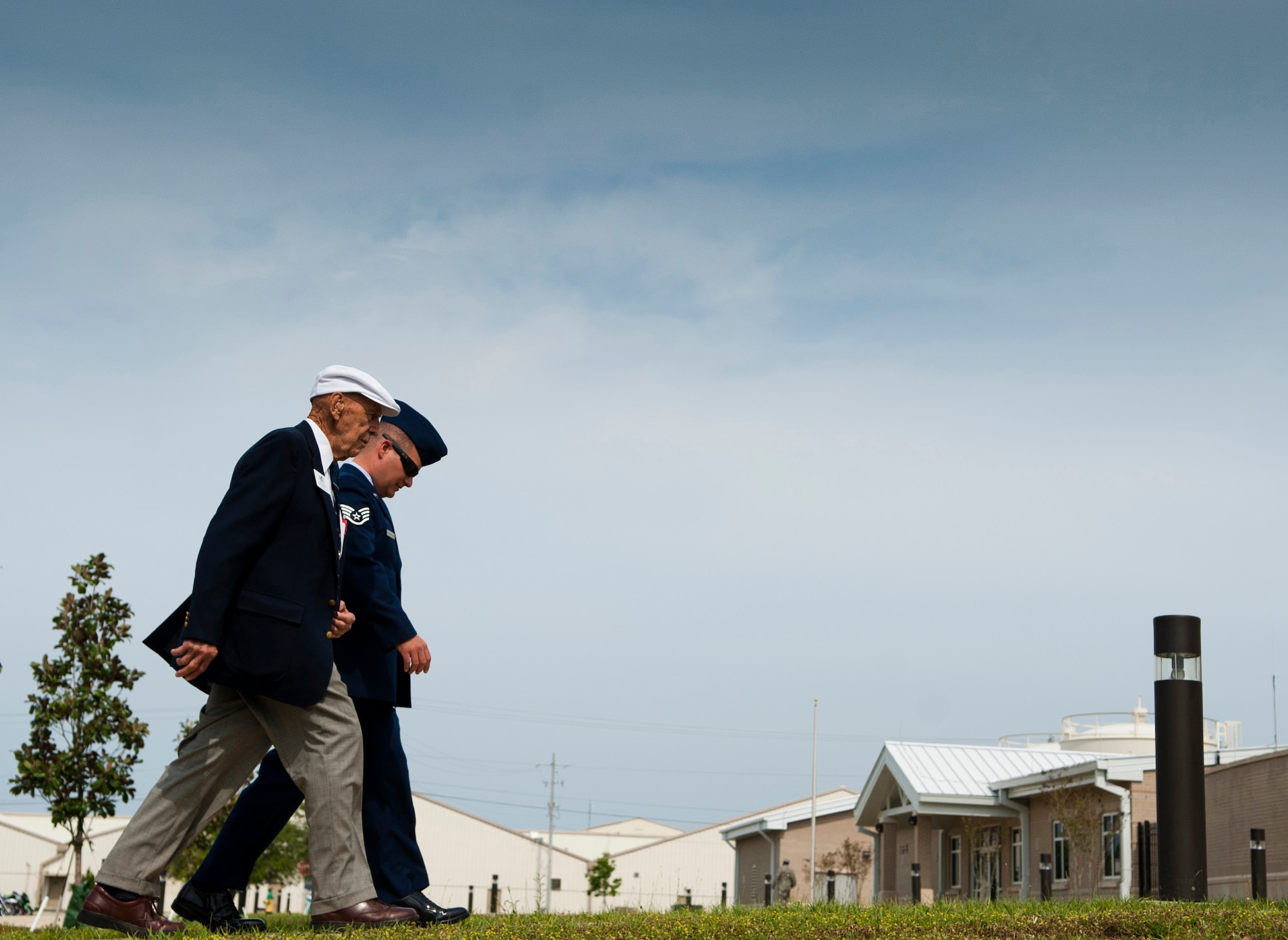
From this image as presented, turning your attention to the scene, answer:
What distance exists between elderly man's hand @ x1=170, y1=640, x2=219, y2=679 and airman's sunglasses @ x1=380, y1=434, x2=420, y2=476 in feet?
4.80

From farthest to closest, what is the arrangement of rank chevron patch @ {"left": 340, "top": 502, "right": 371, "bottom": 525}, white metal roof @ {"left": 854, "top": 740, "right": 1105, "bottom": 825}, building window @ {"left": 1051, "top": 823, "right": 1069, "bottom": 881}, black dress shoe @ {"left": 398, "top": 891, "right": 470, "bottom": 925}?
white metal roof @ {"left": 854, "top": 740, "right": 1105, "bottom": 825}, building window @ {"left": 1051, "top": 823, "right": 1069, "bottom": 881}, rank chevron patch @ {"left": 340, "top": 502, "right": 371, "bottom": 525}, black dress shoe @ {"left": 398, "top": 891, "right": 470, "bottom": 925}

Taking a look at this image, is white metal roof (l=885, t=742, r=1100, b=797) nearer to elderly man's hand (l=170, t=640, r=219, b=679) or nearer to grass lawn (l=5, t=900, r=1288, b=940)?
grass lawn (l=5, t=900, r=1288, b=940)

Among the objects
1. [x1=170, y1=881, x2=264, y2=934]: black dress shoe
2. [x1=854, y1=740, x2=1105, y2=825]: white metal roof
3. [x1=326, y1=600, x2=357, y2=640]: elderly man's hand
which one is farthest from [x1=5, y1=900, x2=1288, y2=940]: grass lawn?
[x1=854, y1=740, x2=1105, y2=825]: white metal roof

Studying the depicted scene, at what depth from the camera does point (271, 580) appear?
4.49 metres

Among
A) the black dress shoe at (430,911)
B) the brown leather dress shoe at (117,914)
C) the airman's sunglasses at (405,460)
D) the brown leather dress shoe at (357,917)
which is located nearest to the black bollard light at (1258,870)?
A: the black dress shoe at (430,911)

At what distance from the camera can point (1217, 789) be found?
22688 mm

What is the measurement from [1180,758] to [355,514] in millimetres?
6911

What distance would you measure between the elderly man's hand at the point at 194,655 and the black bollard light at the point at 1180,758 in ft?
23.6

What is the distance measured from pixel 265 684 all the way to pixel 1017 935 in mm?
3012

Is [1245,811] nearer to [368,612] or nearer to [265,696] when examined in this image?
[368,612]

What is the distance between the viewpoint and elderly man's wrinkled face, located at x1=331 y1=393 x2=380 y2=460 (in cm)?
496

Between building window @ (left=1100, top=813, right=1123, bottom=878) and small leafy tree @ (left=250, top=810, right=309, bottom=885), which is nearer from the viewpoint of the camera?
building window @ (left=1100, top=813, right=1123, bottom=878)

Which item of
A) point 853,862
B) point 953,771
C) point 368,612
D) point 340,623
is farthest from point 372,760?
point 853,862

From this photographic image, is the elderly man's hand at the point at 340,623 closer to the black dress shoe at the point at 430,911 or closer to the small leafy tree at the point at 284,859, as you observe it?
the black dress shoe at the point at 430,911
